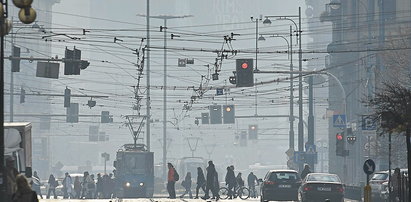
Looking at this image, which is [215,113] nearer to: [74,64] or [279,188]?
[74,64]

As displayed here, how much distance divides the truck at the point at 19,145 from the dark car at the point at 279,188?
12.8m

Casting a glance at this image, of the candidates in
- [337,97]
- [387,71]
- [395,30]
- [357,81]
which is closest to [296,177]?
[387,71]

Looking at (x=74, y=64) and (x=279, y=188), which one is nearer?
(x=279, y=188)

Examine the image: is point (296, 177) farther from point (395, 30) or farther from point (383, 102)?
point (395, 30)

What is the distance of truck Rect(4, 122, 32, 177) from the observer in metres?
39.0

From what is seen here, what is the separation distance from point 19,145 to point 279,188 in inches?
609

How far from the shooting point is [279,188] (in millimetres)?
54156

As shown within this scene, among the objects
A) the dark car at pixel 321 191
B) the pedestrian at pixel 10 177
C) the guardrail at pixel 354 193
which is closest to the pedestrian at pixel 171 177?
the guardrail at pixel 354 193

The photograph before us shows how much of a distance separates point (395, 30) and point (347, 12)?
25407mm

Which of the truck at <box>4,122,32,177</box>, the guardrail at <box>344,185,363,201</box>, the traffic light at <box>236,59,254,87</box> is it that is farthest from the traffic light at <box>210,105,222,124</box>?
the truck at <box>4,122,32,177</box>

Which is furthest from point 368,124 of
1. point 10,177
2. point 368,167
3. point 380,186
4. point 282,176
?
point 10,177

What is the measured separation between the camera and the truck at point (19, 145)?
39.0 m

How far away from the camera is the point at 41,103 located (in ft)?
628

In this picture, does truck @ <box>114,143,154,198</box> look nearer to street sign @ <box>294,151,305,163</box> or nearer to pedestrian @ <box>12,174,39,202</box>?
street sign @ <box>294,151,305,163</box>
